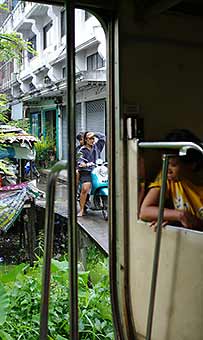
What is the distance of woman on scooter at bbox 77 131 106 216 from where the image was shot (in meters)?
3.04

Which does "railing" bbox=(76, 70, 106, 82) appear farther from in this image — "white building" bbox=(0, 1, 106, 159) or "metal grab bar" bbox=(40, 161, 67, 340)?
"metal grab bar" bbox=(40, 161, 67, 340)

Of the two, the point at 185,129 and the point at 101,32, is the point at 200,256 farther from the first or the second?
the point at 101,32

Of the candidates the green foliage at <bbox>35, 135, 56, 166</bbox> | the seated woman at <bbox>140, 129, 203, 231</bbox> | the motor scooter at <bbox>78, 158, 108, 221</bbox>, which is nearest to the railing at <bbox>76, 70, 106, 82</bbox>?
the green foliage at <bbox>35, 135, 56, 166</bbox>

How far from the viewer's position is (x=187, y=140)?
2820 millimetres

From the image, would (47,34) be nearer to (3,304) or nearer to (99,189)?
(99,189)

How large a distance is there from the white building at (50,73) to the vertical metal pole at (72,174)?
30 centimetres

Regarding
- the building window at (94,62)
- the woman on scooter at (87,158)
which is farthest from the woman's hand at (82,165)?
the building window at (94,62)

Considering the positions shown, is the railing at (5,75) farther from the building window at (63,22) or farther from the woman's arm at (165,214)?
the woman's arm at (165,214)

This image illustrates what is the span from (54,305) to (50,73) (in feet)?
4.95

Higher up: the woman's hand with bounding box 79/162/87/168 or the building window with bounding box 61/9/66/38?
the building window with bounding box 61/9/66/38

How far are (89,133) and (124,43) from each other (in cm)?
62

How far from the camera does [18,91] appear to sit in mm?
2889

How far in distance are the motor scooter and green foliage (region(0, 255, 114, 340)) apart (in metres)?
0.39

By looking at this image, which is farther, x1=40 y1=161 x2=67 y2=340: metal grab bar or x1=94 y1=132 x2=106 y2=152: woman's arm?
x1=94 y1=132 x2=106 y2=152: woman's arm
